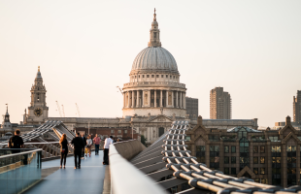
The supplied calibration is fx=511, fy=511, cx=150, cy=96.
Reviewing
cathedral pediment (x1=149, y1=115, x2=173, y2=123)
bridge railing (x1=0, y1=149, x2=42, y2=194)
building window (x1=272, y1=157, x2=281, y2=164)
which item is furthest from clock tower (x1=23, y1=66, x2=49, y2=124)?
bridge railing (x1=0, y1=149, x2=42, y2=194)

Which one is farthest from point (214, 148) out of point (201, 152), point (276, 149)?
point (276, 149)

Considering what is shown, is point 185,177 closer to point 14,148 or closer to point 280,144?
point 14,148

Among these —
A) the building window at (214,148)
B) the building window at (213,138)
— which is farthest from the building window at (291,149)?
the building window at (214,148)

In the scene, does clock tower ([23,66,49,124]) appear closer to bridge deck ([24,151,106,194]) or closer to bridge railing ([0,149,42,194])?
bridge deck ([24,151,106,194])

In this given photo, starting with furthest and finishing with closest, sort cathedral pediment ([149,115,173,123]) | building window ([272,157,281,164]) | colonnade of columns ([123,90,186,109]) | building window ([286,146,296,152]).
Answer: colonnade of columns ([123,90,186,109]), cathedral pediment ([149,115,173,123]), building window ([286,146,296,152]), building window ([272,157,281,164])

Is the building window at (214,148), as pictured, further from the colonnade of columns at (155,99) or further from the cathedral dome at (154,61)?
the cathedral dome at (154,61)

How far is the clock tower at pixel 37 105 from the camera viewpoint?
184250mm

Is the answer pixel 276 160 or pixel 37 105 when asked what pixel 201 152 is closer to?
pixel 276 160

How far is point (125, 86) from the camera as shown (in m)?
196

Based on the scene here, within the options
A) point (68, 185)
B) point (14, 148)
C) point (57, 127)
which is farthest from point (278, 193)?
point (57, 127)

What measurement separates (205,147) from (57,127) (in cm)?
3430

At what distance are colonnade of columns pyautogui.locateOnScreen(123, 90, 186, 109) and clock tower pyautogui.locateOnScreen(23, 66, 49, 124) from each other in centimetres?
3092

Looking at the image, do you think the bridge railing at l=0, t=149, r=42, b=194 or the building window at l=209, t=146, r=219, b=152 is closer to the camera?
the bridge railing at l=0, t=149, r=42, b=194

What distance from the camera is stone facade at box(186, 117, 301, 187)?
295 feet
